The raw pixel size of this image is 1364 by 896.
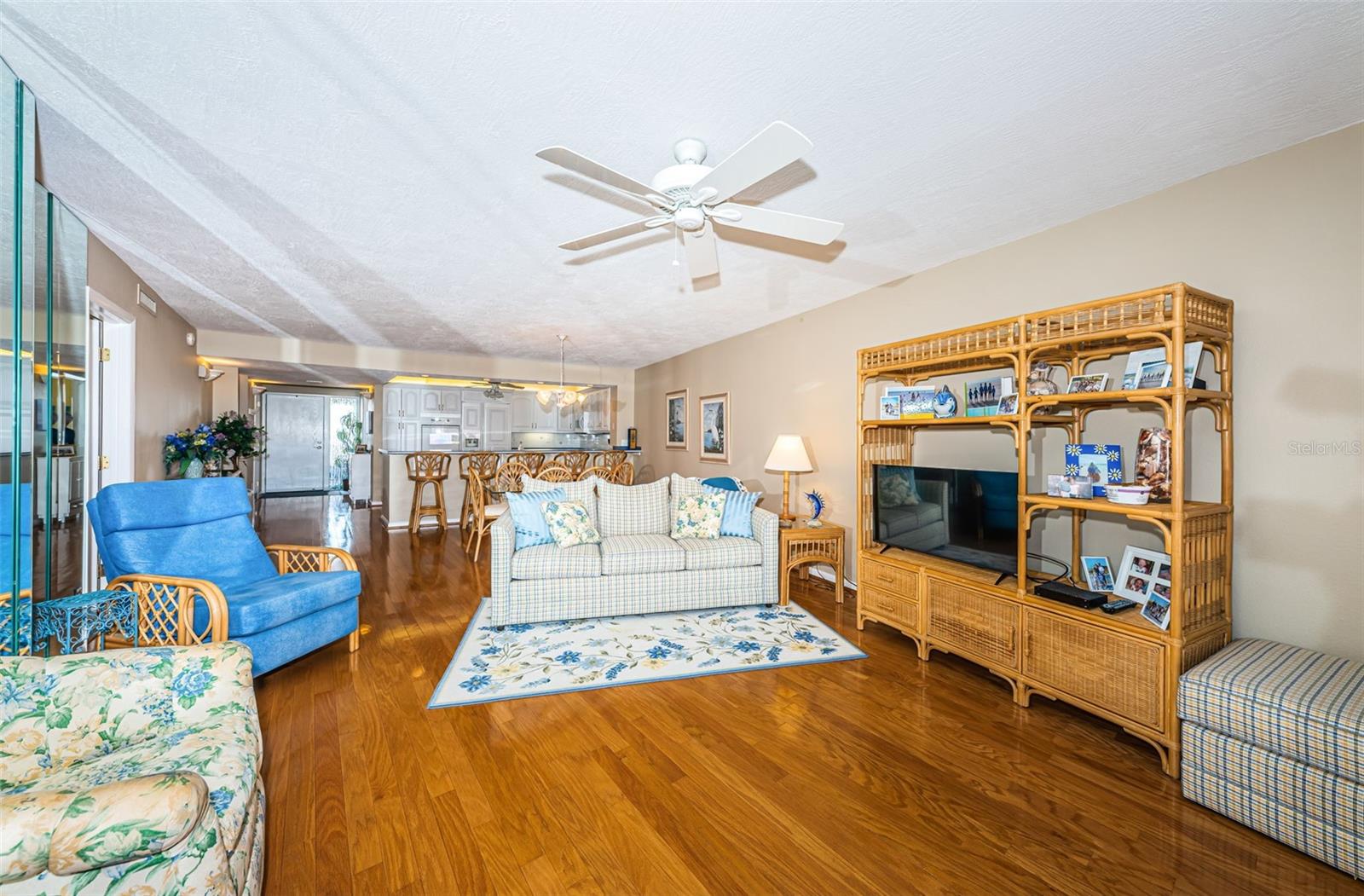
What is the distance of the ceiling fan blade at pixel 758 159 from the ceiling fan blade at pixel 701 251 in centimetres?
38

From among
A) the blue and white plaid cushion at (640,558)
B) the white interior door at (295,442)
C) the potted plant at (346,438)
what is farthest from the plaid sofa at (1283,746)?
the white interior door at (295,442)

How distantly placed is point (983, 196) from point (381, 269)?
3.62 metres

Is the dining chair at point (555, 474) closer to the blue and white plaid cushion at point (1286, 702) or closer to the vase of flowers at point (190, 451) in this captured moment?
the vase of flowers at point (190, 451)

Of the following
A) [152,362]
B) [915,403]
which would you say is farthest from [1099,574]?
[152,362]

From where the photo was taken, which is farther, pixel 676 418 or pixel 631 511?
pixel 676 418

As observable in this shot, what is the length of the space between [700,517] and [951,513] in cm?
177

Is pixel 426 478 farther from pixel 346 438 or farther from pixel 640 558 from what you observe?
pixel 346 438

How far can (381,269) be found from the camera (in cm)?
354

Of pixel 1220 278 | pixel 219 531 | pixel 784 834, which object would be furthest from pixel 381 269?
pixel 1220 278

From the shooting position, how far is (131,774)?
1.32m

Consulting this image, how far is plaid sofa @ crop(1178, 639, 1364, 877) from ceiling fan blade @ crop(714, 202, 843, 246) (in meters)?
2.17

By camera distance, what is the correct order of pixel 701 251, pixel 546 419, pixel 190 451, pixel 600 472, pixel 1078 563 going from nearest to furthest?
1. pixel 701 251
2. pixel 1078 563
3. pixel 190 451
4. pixel 600 472
5. pixel 546 419

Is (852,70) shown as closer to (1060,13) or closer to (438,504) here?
(1060,13)

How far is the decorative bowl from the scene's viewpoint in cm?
216
